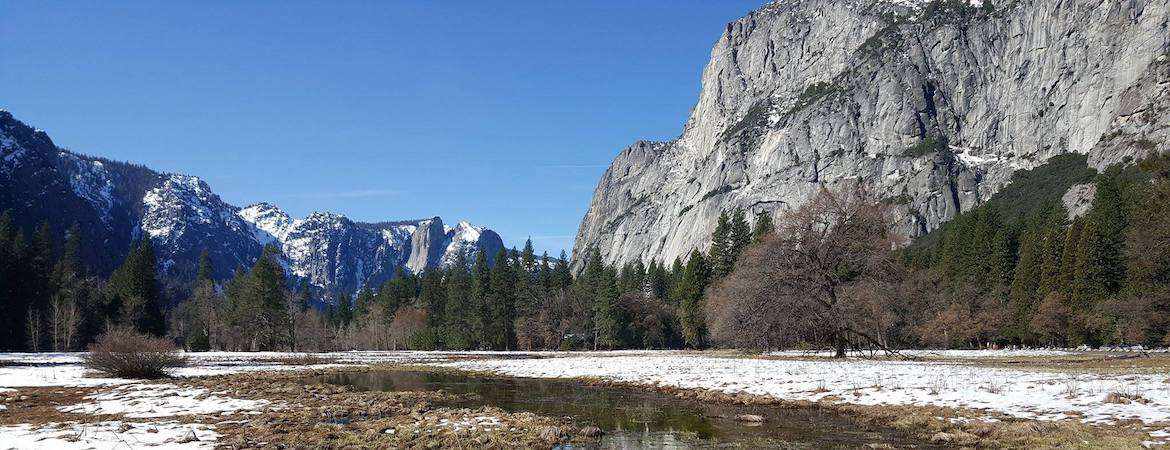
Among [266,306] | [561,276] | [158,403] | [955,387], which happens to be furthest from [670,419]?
[561,276]

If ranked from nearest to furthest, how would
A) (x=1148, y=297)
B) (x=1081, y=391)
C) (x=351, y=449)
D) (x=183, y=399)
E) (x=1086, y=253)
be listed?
1. (x=351, y=449)
2. (x=1081, y=391)
3. (x=183, y=399)
4. (x=1148, y=297)
5. (x=1086, y=253)

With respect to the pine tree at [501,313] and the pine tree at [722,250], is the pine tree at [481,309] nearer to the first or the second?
the pine tree at [501,313]

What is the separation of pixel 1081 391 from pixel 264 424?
19.6 meters

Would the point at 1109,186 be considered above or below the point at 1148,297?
above

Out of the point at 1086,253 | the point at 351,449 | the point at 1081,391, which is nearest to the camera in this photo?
the point at 351,449

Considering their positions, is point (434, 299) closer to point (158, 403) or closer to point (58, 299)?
point (58, 299)

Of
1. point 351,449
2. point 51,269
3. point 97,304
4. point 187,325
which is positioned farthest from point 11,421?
point 187,325

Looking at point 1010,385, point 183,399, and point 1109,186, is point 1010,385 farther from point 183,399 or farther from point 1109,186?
point 1109,186

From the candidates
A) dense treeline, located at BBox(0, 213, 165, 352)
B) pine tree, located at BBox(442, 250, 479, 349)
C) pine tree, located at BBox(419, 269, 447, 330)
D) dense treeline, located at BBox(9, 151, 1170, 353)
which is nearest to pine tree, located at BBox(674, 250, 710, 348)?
dense treeline, located at BBox(9, 151, 1170, 353)

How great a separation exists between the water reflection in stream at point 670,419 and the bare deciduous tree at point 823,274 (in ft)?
42.5

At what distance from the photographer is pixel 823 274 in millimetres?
35969

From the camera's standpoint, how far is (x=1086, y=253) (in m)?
62.4

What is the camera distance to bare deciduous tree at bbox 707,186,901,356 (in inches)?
1375

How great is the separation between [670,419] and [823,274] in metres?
21.6
